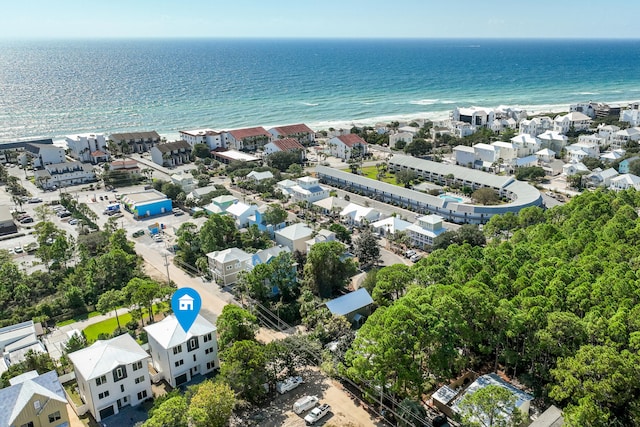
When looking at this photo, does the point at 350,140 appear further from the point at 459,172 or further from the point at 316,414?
the point at 316,414

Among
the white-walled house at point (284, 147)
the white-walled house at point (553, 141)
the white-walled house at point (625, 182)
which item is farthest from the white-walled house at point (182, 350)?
the white-walled house at point (553, 141)

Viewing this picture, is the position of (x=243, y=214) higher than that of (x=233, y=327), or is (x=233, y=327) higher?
(x=233, y=327)

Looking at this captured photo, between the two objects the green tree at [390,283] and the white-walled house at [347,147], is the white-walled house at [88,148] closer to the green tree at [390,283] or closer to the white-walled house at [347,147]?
the white-walled house at [347,147]

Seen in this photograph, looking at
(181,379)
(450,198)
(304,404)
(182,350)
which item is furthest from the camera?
(450,198)

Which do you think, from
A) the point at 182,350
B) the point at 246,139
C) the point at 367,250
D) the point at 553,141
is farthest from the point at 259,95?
the point at 182,350

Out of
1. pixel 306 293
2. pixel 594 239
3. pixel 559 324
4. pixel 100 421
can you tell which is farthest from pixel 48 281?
pixel 594 239

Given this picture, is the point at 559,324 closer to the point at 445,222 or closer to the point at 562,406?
the point at 562,406

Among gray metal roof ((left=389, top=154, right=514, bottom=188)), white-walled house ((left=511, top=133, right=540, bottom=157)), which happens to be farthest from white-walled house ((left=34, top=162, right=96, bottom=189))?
white-walled house ((left=511, top=133, right=540, bottom=157))
